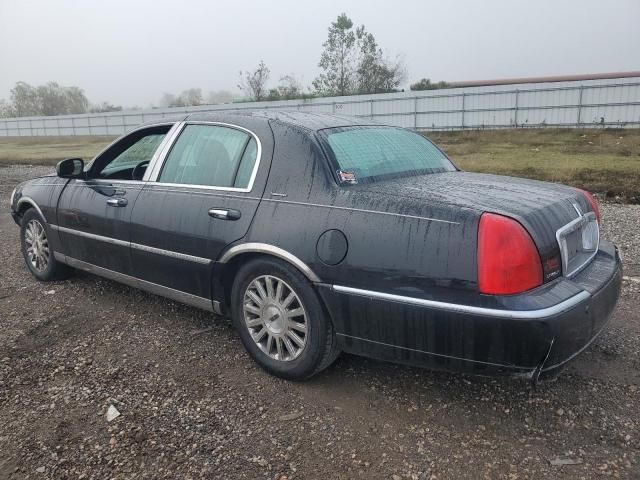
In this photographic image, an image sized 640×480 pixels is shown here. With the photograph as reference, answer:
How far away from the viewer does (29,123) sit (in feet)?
172

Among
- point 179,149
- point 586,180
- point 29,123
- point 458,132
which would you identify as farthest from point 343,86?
point 179,149

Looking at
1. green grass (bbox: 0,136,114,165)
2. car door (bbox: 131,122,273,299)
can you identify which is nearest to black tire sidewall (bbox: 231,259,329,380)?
car door (bbox: 131,122,273,299)

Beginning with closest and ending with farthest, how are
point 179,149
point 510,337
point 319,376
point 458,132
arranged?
point 510,337 → point 319,376 → point 179,149 → point 458,132

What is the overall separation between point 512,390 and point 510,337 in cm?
79

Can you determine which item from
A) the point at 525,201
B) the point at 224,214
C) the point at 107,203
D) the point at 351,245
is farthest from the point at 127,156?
the point at 525,201

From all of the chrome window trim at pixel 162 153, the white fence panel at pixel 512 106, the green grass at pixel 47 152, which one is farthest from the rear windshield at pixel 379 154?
the green grass at pixel 47 152

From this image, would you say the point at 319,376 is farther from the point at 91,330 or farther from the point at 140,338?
the point at 91,330

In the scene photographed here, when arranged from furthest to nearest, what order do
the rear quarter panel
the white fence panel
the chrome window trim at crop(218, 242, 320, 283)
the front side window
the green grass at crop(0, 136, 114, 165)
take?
the white fence panel → the green grass at crop(0, 136, 114, 165) → the front side window → the chrome window trim at crop(218, 242, 320, 283) → the rear quarter panel

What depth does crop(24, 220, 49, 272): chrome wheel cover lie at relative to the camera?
16.1 feet

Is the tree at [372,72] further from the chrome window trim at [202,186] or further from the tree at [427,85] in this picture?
the chrome window trim at [202,186]

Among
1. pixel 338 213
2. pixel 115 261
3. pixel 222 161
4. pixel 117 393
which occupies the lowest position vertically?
pixel 117 393

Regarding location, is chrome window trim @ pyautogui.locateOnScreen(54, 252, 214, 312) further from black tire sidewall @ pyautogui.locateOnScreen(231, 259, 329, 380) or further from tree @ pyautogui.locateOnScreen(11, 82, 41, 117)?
tree @ pyautogui.locateOnScreen(11, 82, 41, 117)

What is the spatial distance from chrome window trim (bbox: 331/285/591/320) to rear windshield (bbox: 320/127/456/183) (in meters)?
0.68

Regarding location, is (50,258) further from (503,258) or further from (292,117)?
(503,258)
